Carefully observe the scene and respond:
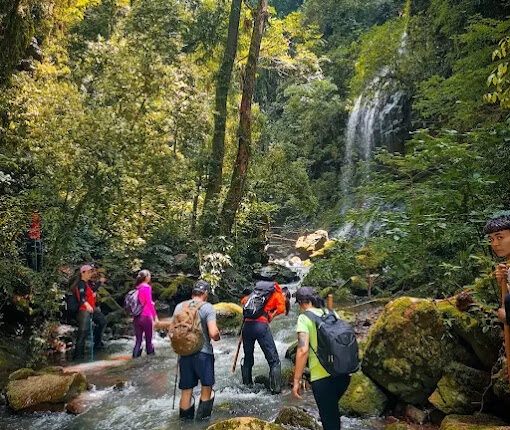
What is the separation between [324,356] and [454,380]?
213cm

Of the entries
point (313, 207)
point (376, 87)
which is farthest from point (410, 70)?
point (313, 207)

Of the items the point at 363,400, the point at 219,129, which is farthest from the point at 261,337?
the point at 219,129

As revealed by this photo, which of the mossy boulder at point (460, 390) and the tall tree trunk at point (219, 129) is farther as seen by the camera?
the tall tree trunk at point (219, 129)

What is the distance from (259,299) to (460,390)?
2712 millimetres

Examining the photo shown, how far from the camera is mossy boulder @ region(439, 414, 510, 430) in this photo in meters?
3.96

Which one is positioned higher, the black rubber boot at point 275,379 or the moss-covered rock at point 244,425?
the moss-covered rock at point 244,425

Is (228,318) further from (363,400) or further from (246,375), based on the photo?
(363,400)

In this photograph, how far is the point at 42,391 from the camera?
577cm

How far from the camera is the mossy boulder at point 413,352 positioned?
509 centimetres

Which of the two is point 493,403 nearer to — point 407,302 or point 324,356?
point 407,302

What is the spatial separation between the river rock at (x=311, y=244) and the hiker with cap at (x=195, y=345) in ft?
65.1

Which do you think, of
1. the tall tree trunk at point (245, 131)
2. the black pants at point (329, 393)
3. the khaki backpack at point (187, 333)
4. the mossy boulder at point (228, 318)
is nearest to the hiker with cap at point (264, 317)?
the khaki backpack at point (187, 333)

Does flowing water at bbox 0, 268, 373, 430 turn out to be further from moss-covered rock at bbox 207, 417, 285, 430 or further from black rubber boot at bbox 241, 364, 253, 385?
moss-covered rock at bbox 207, 417, 285, 430

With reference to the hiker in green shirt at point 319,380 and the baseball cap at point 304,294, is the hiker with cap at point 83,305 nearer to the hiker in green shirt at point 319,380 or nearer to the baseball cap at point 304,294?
the baseball cap at point 304,294
